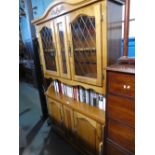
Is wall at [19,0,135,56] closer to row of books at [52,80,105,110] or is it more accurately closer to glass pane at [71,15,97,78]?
glass pane at [71,15,97,78]

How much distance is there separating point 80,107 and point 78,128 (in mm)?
280

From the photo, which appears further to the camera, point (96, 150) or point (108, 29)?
point (96, 150)

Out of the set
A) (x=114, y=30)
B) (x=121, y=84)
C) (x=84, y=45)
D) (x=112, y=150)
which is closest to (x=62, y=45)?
(x=84, y=45)

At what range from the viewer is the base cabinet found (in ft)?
4.48

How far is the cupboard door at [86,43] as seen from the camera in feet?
3.56

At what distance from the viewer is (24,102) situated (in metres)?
3.41

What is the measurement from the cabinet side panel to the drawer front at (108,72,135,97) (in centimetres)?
21

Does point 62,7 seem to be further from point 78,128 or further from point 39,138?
point 39,138

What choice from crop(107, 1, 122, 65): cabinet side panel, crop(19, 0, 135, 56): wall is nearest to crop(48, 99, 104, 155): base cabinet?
crop(107, 1, 122, 65): cabinet side panel

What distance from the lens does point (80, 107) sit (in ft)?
5.05

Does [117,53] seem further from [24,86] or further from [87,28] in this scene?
[24,86]
